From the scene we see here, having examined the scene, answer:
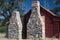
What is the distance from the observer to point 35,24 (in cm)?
2014

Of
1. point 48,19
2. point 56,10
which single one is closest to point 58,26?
point 48,19

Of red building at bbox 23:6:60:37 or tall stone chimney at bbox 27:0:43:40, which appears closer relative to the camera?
tall stone chimney at bbox 27:0:43:40

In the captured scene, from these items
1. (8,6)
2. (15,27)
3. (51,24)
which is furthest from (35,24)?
(8,6)

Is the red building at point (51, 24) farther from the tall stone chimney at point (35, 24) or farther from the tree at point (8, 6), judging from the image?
the tree at point (8, 6)

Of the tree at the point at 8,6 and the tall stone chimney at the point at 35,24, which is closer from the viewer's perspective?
the tall stone chimney at the point at 35,24

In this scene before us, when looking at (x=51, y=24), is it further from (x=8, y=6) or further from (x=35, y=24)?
(x=8, y=6)

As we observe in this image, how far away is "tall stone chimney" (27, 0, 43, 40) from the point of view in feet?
65.0

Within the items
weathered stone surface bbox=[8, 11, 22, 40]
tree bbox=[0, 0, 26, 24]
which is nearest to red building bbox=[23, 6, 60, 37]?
weathered stone surface bbox=[8, 11, 22, 40]

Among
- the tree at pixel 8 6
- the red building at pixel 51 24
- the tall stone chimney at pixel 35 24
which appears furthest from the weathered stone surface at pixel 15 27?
the tree at pixel 8 6

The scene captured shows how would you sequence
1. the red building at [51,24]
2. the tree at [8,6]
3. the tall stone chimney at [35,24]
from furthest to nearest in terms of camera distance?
1. the tree at [8,6]
2. the red building at [51,24]
3. the tall stone chimney at [35,24]

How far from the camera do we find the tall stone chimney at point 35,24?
65.0ft

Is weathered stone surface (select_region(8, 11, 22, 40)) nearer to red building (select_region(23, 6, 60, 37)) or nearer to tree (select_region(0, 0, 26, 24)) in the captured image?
red building (select_region(23, 6, 60, 37))

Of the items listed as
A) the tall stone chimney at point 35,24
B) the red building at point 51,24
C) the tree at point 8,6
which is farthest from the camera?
the tree at point 8,6

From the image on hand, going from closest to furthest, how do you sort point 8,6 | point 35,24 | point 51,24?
point 35,24 → point 51,24 → point 8,6
